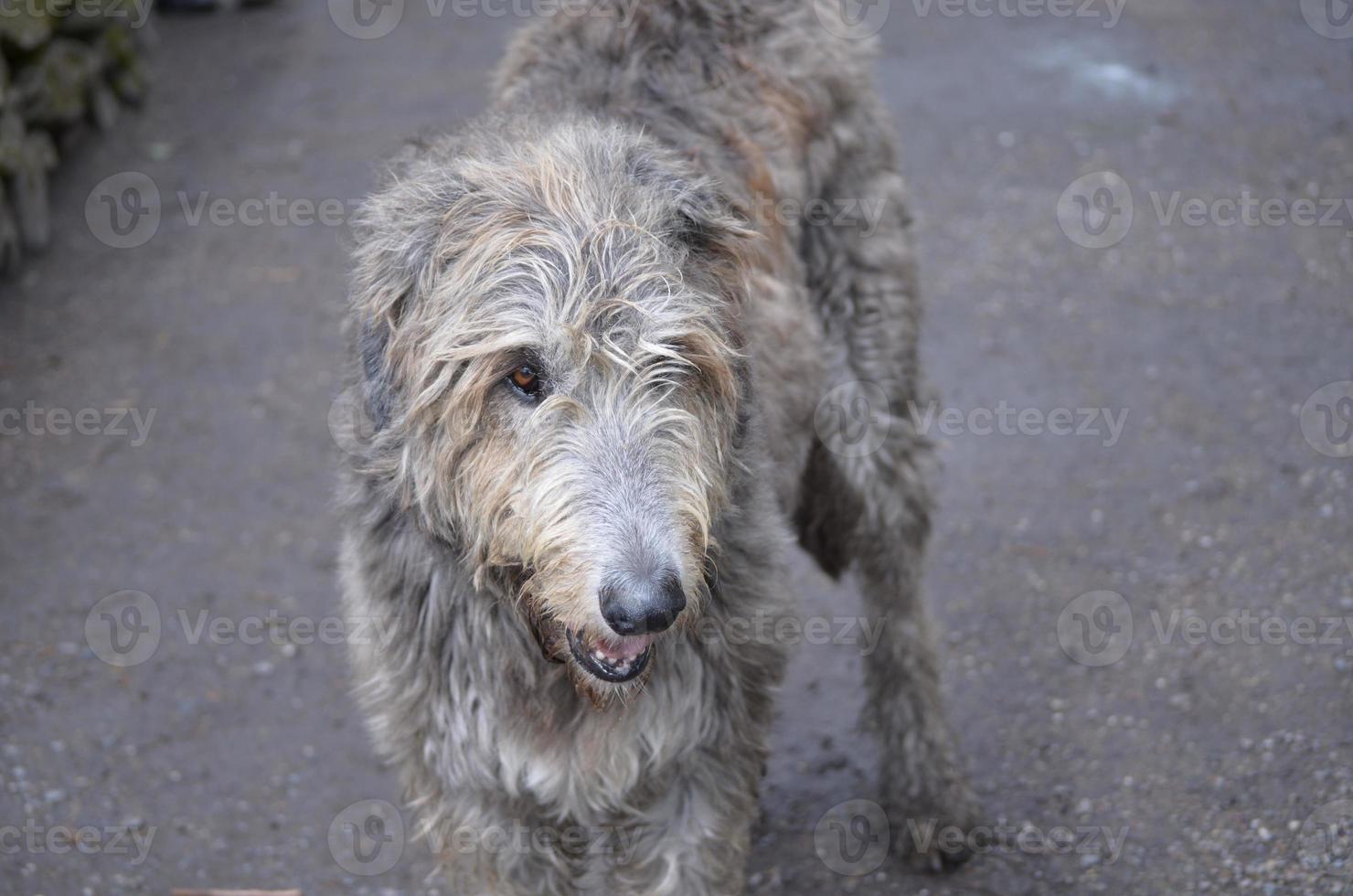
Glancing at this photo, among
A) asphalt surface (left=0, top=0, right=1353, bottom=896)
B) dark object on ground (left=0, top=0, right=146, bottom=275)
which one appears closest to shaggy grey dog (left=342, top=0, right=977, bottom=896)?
asphalt surface (left=0, top=0, right=1353, bottom=896)

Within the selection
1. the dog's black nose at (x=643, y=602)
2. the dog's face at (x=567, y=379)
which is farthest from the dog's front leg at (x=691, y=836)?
the dog's black nose at (x=643, y=602)

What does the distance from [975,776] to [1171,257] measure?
12.4 ft

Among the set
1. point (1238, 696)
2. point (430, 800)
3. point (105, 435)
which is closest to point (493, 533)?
point (430, 800)

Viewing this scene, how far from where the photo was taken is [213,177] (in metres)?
8.63

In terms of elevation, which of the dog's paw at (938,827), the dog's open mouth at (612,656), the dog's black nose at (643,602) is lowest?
the dog's paw at (938,827)

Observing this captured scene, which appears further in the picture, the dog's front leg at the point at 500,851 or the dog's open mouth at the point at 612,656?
the dog's front leg at the point at 500,851

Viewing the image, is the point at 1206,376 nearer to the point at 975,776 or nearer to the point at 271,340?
the point at 975,776

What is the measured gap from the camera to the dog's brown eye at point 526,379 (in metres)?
2.88

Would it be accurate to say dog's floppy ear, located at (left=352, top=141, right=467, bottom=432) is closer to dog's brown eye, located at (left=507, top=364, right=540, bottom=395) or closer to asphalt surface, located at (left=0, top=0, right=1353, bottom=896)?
dog's brown eye, located at (left=507, top=364, right=540, bottom=395)

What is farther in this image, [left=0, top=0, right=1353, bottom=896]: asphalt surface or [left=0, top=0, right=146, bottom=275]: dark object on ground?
[left=0, top=0, right=146, bottom=275]: dark object on ground

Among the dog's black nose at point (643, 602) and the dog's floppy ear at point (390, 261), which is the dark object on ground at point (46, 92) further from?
the dog's black nose at point (643, 602)

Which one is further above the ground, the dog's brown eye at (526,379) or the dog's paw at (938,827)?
the dog's brown eye at (526,379)

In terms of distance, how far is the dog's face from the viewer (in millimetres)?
2758

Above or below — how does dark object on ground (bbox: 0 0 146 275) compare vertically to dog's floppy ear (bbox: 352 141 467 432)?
below
